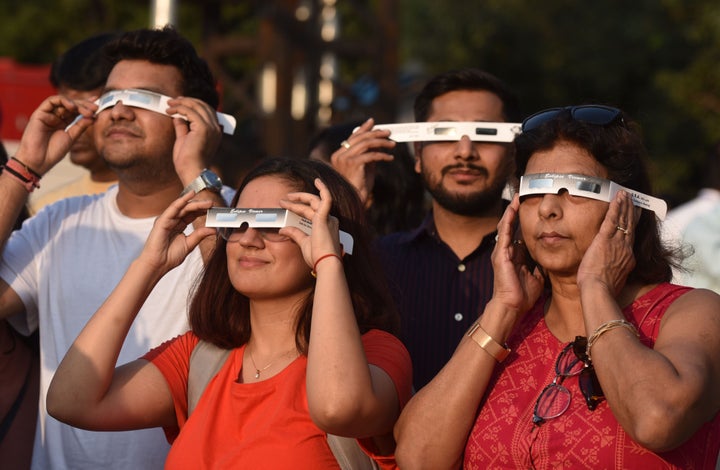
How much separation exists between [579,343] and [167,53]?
7.16ft

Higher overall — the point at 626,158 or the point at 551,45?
the point at 551,45

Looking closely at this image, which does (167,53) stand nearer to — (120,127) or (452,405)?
(120,127)

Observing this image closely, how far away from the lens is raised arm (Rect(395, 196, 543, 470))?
3.30m

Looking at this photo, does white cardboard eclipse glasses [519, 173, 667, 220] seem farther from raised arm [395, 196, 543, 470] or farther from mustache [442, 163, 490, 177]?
mustache [442, 163, 490, 177]

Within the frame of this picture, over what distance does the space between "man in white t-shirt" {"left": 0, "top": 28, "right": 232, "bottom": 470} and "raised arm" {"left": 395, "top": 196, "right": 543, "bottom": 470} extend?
1152 millimetres

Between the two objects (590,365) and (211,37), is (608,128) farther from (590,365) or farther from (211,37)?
(211,37)

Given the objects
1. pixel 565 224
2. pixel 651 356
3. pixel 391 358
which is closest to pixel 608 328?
pixel 651 356

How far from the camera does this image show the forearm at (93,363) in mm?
3621

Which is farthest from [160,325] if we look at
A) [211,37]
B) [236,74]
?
[236,74]

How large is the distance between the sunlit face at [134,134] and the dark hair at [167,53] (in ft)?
0.39

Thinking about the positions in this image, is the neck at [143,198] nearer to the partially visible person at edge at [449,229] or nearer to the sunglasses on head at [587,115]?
the partially visible person at edge at [449,229]

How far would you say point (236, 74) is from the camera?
65.3 ft

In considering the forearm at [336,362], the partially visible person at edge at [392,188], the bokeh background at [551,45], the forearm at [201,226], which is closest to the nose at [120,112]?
the forearm at [201,226]

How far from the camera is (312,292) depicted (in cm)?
368
